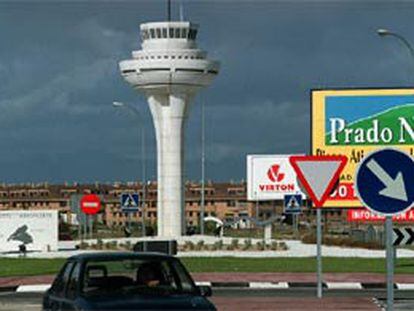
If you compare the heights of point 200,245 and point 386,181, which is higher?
point 386,181

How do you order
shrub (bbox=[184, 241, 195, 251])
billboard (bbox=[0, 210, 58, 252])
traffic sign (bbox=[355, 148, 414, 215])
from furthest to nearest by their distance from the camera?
shrub (bbox=[184, 241, 195, 251])
billboard (bbox=[0, 210, 58, 252])
traffic sign (bbox=[355, 148, 414, 215])

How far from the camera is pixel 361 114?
62.3 metres

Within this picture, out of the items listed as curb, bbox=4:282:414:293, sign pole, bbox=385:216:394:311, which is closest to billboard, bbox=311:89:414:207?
curb, bbox=4:282:414:293

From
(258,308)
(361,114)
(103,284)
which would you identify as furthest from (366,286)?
(361,114)

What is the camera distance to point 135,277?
13.5m

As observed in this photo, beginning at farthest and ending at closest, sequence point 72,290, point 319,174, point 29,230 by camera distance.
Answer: point 29,230
point 319,174
point 72,290

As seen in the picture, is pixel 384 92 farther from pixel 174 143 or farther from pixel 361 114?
pixel 174 143

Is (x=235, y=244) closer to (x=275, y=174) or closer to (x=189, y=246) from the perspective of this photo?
(x=189, y=246)

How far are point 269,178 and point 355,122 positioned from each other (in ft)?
79.5

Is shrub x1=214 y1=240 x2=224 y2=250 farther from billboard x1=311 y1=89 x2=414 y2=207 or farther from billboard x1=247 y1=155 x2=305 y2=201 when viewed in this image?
billboard x1=247 y1=155 x2=305 y2=201

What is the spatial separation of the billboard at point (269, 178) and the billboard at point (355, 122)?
22.7 m

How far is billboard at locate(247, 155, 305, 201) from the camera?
85312mm

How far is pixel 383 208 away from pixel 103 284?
320cm

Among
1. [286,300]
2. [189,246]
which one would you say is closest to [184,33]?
[189,246]
